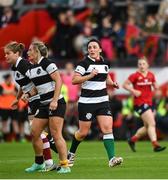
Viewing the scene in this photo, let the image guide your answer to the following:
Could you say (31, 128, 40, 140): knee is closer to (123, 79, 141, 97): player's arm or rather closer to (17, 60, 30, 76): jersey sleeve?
(17, 60, 30, 76): jersey sleeve

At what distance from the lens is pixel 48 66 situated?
48.8 ft

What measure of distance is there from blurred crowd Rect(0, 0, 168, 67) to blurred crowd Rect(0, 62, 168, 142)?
3.89ft

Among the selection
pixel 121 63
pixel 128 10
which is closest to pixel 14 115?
pixel 121 63

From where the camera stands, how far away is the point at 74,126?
28.1 meters

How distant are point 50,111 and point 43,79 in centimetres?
55

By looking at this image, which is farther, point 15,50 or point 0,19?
point 0,19

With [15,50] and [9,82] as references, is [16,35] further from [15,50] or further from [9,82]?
[15,50]

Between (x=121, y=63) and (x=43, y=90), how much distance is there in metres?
13.4

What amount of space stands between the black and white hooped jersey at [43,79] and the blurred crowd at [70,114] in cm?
1168

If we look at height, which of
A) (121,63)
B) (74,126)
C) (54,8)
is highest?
(54,8)

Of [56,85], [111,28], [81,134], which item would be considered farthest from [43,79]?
[111,28]

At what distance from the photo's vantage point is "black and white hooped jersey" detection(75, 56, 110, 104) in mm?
15859

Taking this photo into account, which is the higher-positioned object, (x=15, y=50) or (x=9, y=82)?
(x=15, y=50)

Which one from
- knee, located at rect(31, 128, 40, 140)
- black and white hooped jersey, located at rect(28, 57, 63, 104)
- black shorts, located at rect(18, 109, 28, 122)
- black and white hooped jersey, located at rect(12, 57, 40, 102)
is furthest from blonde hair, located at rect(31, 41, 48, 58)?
black shorts, located at rect(18, 109, 28, 122)
